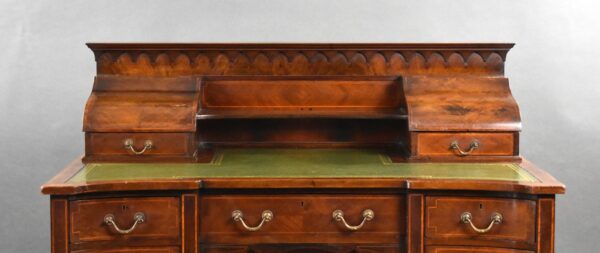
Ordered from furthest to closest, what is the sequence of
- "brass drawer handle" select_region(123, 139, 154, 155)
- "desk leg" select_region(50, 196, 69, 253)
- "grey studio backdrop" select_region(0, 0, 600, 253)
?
"grey studio backdrop" select_region(0, 0, 600, 253)
"brass drawer handle" select_region(123, 139, 154, 155)
"desk leg" select_region(50, 196, 69, 253)

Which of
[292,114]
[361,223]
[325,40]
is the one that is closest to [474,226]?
[361,223]

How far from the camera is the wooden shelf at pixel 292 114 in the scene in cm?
329

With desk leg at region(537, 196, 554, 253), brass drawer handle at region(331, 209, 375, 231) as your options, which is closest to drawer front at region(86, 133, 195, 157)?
brass drawer handle at region(331, 209, 375, 231)

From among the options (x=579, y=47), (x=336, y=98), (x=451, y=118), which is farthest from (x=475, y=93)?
(x=579, y=47)

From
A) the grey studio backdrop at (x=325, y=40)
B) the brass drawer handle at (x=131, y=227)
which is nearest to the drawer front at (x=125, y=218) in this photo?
the brass drawer handle at (x=131, y=227)

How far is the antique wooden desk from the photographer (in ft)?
9.10

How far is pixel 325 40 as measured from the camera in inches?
162

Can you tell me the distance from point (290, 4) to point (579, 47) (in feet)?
5.02

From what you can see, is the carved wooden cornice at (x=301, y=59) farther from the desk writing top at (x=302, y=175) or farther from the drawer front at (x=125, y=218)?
the drawer front at (x=125, y=218)

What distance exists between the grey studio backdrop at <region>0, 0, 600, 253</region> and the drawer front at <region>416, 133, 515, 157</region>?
3.22 ft

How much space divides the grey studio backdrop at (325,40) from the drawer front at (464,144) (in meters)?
0.98

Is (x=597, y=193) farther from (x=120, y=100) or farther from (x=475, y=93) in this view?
(x=120, y=100)

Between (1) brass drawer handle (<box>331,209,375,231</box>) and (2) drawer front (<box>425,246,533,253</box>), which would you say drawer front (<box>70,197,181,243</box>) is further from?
(2) drawer front (<box>425,246,533,253</box>)

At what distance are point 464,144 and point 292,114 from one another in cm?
73
